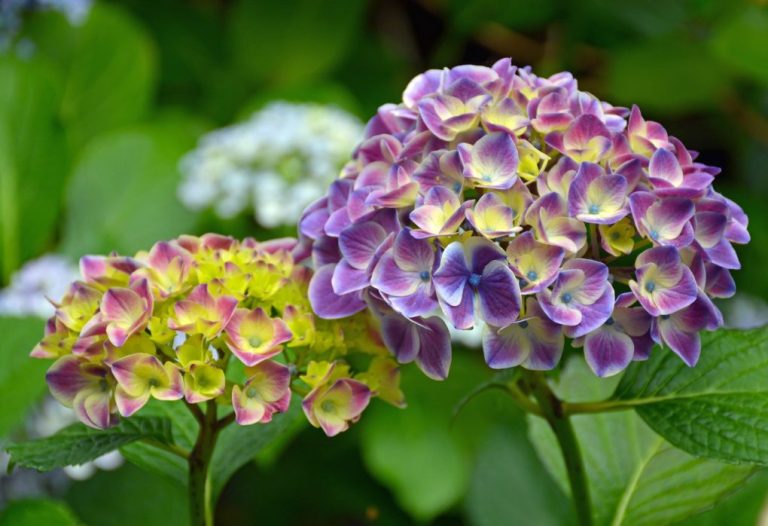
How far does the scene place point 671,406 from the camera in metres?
0.65

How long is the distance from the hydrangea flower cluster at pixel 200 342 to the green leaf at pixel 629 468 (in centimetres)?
19

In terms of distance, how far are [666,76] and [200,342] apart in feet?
4.69

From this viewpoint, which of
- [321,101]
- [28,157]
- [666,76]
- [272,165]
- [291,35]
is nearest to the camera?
[272,165]

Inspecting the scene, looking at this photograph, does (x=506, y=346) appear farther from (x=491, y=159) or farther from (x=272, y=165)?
(x=272, y=165)

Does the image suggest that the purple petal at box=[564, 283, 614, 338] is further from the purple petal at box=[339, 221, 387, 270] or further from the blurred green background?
the blurred green background

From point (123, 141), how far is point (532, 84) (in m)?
1.05

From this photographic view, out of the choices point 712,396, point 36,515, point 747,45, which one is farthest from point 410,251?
point 747,45

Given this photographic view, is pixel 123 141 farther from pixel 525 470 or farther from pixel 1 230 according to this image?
pixel 525 470

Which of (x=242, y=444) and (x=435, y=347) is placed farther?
(x=242, y=444)

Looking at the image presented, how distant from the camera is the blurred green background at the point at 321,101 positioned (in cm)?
120

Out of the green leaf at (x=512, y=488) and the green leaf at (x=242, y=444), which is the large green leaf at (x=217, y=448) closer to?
the green leaf at (x=242, y=444)

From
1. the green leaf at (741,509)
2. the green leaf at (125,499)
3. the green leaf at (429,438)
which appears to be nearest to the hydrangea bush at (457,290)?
the green leaf at (741,509)

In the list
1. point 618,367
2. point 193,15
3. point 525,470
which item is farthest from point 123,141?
point 618,367

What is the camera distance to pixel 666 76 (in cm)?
181
